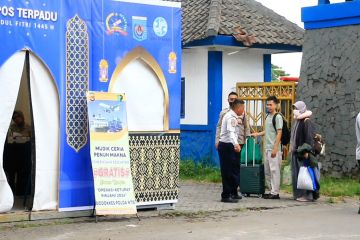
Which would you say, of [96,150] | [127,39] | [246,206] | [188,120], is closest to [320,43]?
[188,120]

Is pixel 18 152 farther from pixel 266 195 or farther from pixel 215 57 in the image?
pixel 215 57

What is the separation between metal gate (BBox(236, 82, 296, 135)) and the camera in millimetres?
17172

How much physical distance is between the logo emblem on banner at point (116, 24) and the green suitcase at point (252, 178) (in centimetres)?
390

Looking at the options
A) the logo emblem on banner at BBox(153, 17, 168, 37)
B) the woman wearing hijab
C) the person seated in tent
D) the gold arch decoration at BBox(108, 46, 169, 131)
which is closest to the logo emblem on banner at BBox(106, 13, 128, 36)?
the gold arch decoration at BBox(108, 46, 169, 131)

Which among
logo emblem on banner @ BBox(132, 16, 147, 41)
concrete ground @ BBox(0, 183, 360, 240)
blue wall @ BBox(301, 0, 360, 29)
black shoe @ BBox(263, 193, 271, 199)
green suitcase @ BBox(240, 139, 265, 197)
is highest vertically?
blue wall @ BBox(301, 0, 360, 29)

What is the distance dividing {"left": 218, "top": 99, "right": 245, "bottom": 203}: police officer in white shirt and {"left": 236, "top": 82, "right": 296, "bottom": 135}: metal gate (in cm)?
443

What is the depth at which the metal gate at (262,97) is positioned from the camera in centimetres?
1717

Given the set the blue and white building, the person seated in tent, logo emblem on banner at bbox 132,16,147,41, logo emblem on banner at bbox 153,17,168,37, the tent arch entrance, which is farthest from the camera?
the blue and white building

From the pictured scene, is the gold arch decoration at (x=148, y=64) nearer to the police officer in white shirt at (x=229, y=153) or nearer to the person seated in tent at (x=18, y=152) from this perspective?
the police officer in white shirt at (x=229, y=153)

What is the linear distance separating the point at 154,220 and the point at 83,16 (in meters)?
3.15

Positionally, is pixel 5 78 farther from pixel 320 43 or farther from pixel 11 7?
pixel 320 43

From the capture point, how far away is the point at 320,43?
16531mm

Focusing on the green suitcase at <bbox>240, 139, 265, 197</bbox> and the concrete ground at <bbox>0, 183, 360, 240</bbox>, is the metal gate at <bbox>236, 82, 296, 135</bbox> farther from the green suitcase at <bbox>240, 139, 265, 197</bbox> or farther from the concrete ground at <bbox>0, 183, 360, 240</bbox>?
the concrete ground at <bbox>0, 183, 360, 240</bbox>

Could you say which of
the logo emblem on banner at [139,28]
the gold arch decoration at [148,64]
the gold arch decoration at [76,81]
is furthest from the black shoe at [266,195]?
the gold arch decoration at [76,81]
